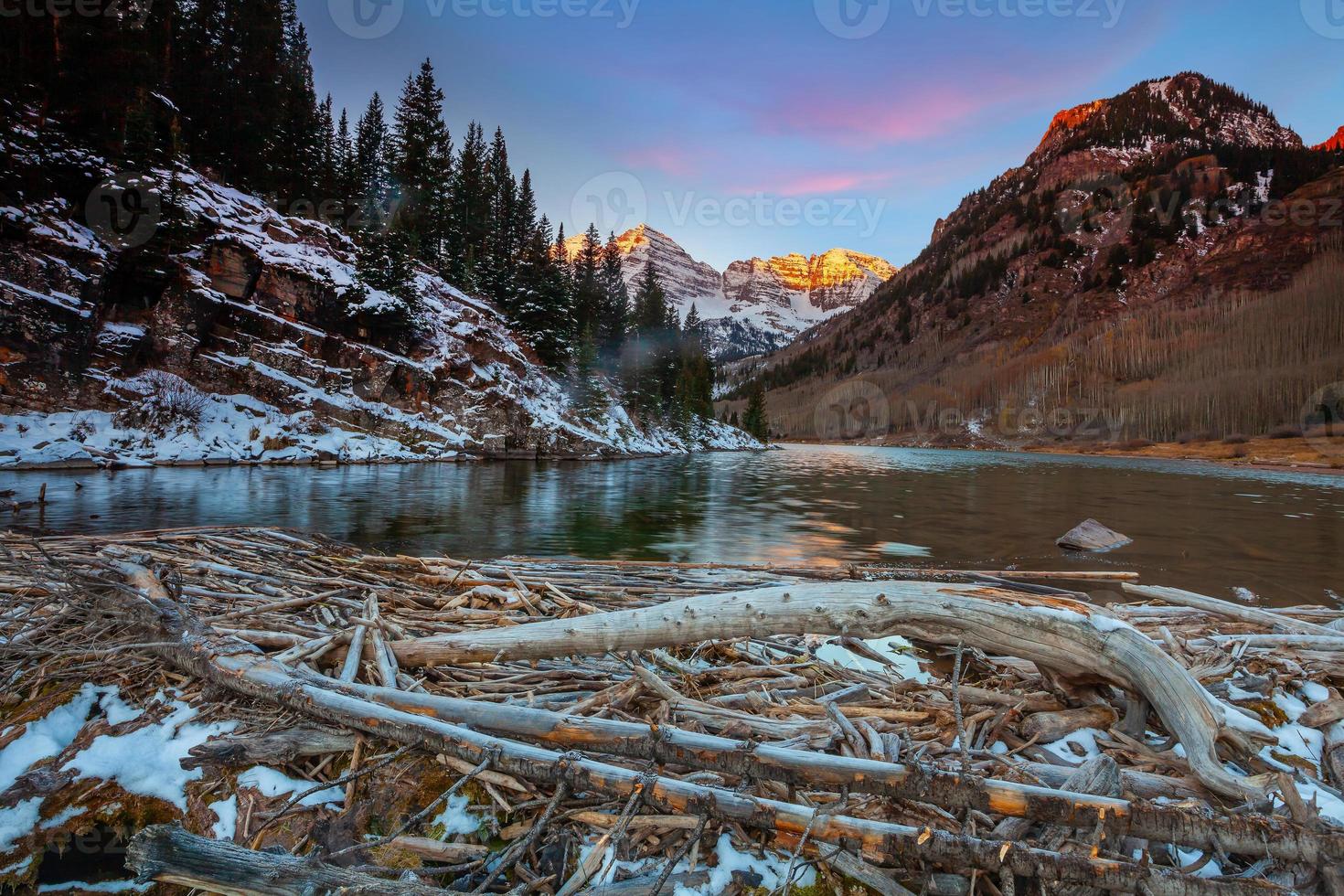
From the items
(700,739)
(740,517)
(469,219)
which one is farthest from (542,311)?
(700,739)

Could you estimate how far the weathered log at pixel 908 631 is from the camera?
3.21 m

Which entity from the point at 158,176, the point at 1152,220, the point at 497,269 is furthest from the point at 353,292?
the point at 1152,220

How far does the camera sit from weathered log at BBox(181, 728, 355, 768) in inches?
125

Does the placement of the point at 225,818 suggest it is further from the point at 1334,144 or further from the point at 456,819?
the point at 1334,144

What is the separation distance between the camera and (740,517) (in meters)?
20.0

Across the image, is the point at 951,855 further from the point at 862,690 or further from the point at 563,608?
the point at 563,608

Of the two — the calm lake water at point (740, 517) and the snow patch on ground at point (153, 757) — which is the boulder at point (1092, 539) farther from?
the snow patch on ground at point (153, 757)

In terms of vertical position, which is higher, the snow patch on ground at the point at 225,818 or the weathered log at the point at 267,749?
the weathered log at the point at 267,749

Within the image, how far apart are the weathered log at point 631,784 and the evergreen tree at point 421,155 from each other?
57.3 metres

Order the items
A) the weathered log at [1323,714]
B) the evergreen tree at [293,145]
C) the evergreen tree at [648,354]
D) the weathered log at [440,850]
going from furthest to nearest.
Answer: the evergreen tree at [648,354], the evergreen tree at [293,145], the weathered log at [1323,714], the weathered log at [440,850]

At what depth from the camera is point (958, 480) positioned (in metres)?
38.6

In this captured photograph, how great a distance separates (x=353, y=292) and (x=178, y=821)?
4223 cm

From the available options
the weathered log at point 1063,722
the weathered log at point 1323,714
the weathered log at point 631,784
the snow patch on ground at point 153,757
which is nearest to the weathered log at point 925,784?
the weathered log at point 631,784

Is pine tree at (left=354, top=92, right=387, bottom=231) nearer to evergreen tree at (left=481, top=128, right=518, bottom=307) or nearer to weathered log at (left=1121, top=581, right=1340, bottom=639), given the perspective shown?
evergreen tree at (left=481, top=128, right=518, bottom=307)
